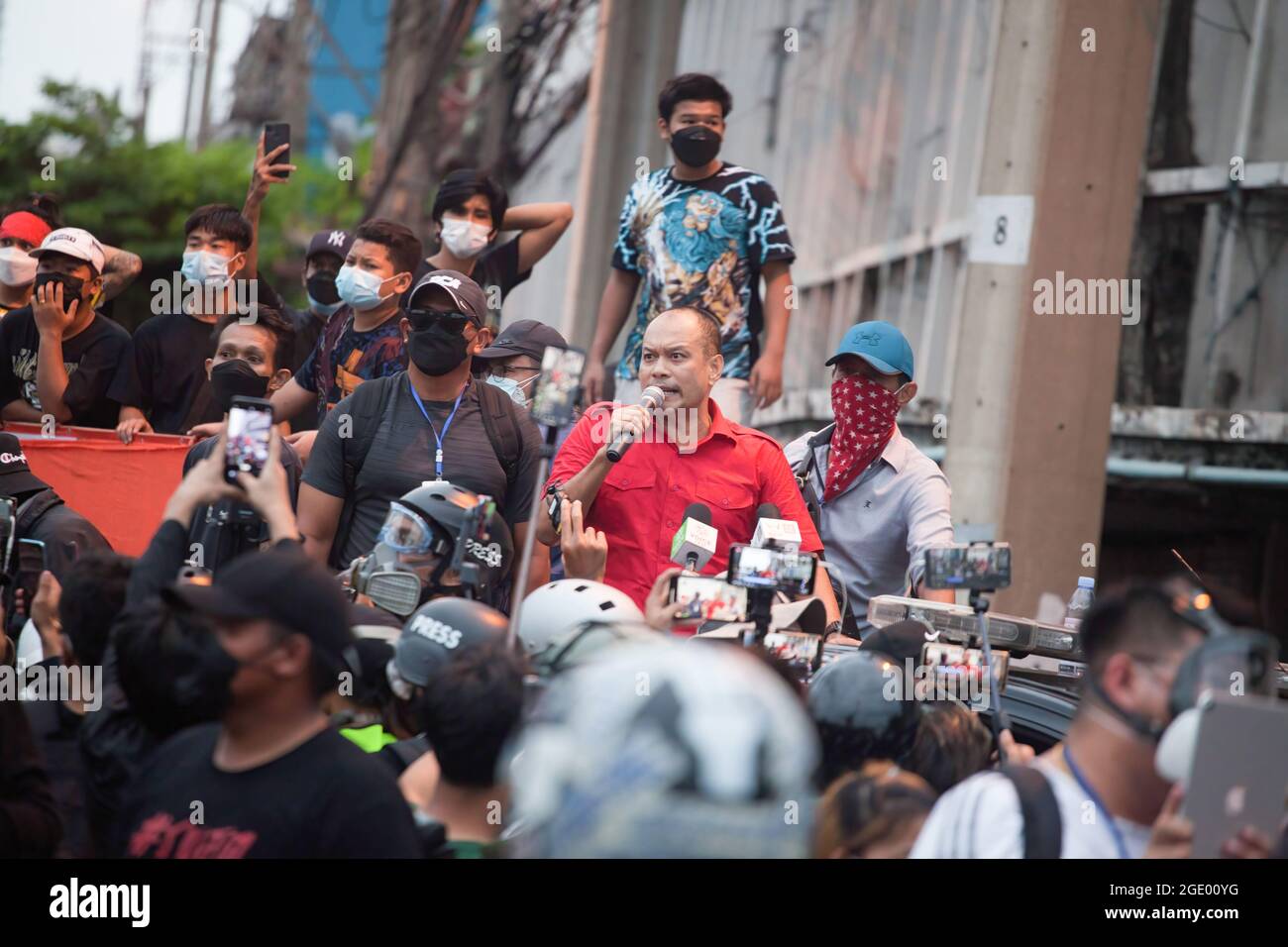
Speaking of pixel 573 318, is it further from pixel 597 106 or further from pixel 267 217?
pixel 267 217

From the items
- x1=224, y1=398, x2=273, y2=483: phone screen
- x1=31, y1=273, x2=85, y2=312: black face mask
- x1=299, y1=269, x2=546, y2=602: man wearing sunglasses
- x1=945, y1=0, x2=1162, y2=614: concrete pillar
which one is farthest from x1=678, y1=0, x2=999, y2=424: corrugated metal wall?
x1=224, y1=398, x2=273, y2=483: phone screen

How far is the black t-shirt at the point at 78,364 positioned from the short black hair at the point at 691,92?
2.92 meters

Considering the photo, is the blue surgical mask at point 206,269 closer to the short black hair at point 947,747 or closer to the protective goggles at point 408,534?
the protective goggles at point 408,534

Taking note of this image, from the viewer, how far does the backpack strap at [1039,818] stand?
373 cm

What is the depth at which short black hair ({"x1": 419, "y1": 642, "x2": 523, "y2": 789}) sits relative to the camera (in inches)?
167

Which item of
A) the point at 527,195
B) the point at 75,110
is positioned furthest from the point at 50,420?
the point at 75,110

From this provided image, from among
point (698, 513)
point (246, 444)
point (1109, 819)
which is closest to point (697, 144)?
point (698, 513)

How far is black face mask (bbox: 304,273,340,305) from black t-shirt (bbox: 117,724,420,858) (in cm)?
557

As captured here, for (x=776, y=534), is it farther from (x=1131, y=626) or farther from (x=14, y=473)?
(x=14, y=473)

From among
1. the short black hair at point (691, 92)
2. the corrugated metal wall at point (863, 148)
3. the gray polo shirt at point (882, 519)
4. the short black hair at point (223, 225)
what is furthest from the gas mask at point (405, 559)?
the corrugated metal wall at point (863, 148)

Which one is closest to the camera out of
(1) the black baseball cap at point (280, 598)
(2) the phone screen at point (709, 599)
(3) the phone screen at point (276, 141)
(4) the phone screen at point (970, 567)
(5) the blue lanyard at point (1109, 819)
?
(5) the blue lanyard at point (1109, 819)

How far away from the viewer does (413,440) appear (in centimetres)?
679
